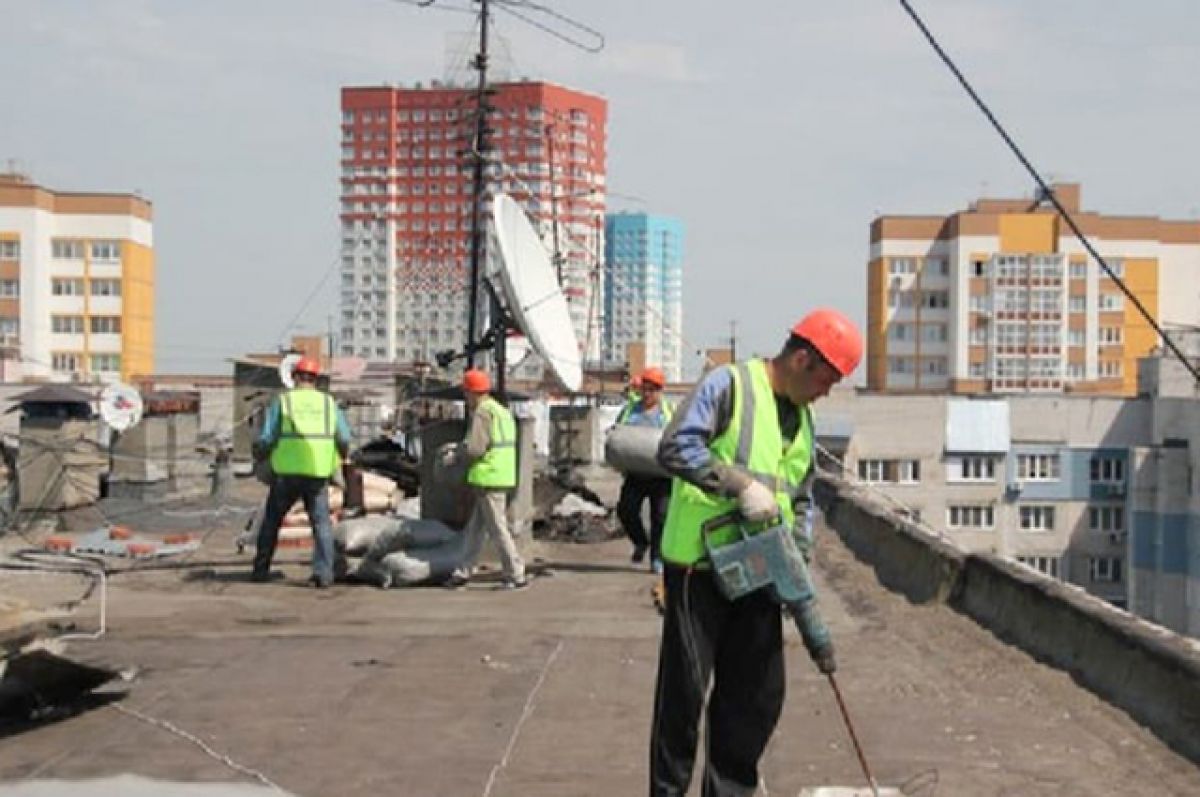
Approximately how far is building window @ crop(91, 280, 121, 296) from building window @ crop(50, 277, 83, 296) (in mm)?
908

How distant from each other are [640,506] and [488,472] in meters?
1.92

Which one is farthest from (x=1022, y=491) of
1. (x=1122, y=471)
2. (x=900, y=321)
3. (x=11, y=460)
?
(x=11, y=460)

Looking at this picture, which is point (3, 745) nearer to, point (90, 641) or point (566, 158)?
point (90, 641)

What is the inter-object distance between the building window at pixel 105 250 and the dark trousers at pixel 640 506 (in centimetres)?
10149

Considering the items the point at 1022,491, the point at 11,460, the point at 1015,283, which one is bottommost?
the point at 1022,491

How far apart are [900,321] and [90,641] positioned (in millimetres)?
113856

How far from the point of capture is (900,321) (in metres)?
119

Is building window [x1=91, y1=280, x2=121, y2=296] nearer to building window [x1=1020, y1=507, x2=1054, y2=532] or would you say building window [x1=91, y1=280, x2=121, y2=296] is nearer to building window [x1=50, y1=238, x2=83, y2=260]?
building window [x1=50, y1=238, x2=83, y2=260]

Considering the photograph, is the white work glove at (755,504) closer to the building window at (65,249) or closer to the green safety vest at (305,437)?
the green safety vest at (305,437)

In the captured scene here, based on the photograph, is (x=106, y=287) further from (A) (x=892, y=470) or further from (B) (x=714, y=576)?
(B) (x=714, y=576)

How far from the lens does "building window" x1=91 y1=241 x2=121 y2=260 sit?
356ft

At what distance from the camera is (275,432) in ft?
37.9

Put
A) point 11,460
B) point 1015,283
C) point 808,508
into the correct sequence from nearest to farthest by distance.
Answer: point 808,508, point 11,460, point 1015,283

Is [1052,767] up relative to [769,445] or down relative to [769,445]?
down
